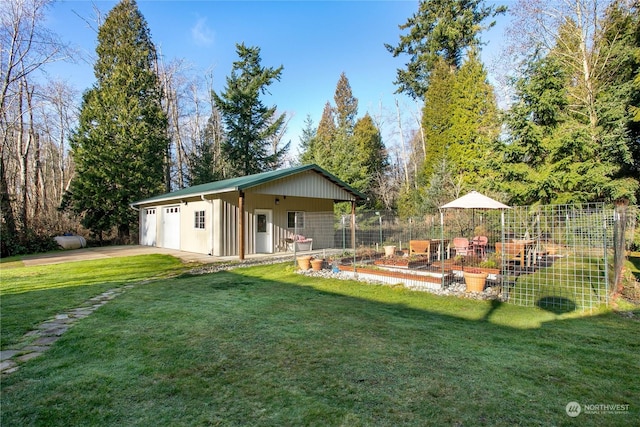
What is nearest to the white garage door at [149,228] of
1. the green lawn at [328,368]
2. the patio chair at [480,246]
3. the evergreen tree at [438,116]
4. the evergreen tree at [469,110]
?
the green lawn at [328,368]

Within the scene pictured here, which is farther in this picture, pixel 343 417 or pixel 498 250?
pixel 498 250

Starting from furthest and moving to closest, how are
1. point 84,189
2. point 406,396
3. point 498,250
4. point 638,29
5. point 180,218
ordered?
point 84,189 → point 180,218 → point 638,29 → point 498,250 → point 406,396

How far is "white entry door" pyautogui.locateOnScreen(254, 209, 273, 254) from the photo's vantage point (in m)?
14.4

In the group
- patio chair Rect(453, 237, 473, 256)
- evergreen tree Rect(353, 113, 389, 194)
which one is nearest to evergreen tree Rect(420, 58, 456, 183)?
evergreen tree Rect(353, 113, 389, 194)

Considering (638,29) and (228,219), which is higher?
(638,29)

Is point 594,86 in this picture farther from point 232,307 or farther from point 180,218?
point 180,218

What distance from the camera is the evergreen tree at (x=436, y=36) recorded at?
23141 millimetres

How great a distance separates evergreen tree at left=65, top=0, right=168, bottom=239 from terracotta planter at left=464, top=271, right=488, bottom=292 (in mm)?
21774

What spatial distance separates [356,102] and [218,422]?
113 feet

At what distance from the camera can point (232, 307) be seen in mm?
5645

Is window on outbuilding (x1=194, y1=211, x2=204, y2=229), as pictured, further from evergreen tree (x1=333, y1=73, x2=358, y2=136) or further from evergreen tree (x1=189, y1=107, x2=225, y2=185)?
evergreen tree (x1=333, y1=73, x2=358, y2=136)

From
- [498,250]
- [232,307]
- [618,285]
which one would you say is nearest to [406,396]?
[232,307]
